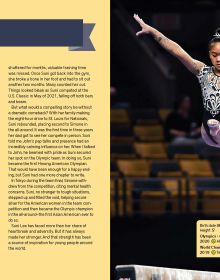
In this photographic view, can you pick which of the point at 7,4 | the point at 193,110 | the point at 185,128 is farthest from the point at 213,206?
the point at 193,110

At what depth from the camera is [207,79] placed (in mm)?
8914

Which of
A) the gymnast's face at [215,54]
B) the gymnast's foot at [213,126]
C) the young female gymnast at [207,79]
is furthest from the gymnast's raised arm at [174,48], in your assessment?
the gymnast's foot at [213,126]

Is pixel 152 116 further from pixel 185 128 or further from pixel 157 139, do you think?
pixel 185 128

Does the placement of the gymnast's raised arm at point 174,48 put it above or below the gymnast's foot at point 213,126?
above

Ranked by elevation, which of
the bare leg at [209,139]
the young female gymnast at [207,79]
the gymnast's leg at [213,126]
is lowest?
the bare leg at [209,139]

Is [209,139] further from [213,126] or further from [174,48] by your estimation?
[174,48]

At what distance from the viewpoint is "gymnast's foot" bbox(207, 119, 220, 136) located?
8734 mm

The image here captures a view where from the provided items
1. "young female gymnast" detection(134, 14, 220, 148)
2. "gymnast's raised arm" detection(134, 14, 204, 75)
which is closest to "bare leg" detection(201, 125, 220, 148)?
"young female gymnast" detection(134, 14, 220, 148)

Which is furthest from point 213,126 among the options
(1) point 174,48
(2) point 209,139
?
(1) point 174,48

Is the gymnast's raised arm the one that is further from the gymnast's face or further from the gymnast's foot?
the gymnast's foot

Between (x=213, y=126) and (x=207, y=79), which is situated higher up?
(x=207, y=79)

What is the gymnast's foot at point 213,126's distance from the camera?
28.7 ft

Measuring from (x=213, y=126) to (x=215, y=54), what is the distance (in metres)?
0.59

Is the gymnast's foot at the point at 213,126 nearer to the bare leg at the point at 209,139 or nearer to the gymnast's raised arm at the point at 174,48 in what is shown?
the bare leg at the point at 209,139
